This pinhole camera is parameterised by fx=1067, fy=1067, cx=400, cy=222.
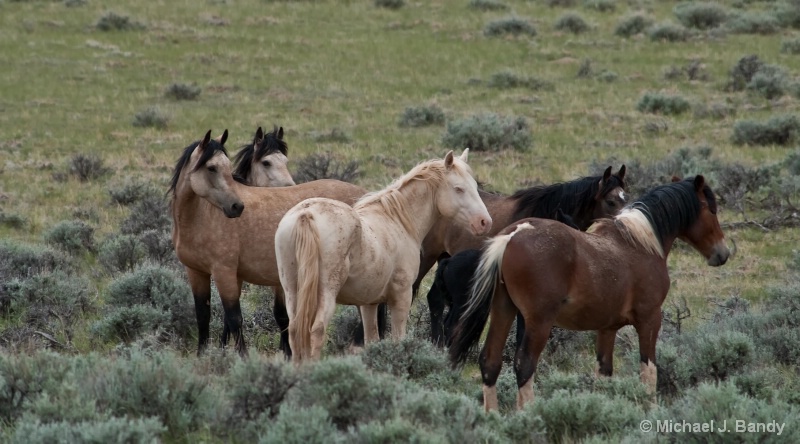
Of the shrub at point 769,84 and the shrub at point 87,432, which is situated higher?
the shrub at point 87,432

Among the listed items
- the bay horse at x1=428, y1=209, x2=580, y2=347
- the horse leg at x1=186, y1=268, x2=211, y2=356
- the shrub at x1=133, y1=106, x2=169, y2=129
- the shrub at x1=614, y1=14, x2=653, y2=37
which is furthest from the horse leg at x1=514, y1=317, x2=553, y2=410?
the shrub at x1=614, y1=14, x2=653, y2=37

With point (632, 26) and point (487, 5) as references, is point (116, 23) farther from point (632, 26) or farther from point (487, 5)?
point (632, 26)

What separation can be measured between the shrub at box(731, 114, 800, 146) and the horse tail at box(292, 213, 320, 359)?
1287cm

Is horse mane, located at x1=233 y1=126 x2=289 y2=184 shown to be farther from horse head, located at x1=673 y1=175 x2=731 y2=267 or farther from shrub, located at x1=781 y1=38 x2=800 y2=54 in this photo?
shrub, located at x1=781 y1=38 x2=800 y2=54

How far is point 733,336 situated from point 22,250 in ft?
23.4

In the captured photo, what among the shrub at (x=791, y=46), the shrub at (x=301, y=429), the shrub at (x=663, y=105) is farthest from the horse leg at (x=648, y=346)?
the shrub at (x=791, y=46)

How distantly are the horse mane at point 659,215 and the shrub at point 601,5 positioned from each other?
24.2 meters

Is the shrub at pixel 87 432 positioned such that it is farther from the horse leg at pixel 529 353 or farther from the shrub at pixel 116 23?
the shrub at pixel 116 23

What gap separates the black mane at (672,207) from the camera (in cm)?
757

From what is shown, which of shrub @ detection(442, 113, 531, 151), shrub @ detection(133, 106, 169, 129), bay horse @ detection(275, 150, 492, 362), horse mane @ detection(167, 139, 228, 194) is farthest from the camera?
shrub @ detection(133, 106, 169, 129)

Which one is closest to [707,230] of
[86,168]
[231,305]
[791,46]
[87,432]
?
[231,305]

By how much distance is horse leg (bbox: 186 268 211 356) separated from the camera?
27.9ft

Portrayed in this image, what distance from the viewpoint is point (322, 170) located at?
15.0 meters

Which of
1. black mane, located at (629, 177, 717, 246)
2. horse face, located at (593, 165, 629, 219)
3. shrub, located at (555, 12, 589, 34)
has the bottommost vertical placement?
shrub, located at (555, 12, 589, 34)
